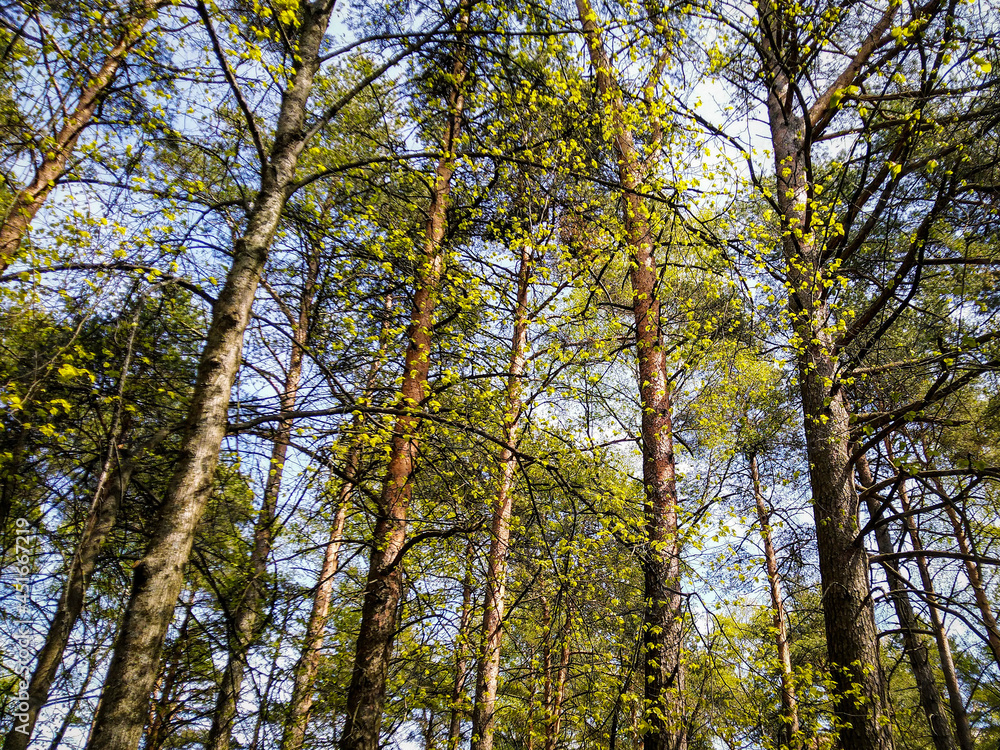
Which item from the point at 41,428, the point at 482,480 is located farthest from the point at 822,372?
the point at 41,428

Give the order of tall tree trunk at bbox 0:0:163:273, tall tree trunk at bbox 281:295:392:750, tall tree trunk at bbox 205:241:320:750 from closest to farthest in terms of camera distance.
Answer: tall tree trunk at bbox 205:241:320:750 < tall tree trunk at bbox 0:0:163:273 < tall tree trunk at bbox 281:295:392:750

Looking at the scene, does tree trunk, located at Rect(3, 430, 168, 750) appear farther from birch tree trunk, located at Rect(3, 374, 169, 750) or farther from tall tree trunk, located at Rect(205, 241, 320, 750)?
tall tree trunk, located at Rect(205, 241, 320, 750)

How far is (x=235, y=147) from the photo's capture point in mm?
3779

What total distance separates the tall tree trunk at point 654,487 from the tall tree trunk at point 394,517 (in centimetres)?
172

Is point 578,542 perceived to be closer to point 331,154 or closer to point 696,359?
point 696,359

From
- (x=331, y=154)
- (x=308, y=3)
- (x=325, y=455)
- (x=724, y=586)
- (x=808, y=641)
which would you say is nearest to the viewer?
(x=308, y=3)

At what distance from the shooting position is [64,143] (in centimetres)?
488

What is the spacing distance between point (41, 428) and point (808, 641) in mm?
14665

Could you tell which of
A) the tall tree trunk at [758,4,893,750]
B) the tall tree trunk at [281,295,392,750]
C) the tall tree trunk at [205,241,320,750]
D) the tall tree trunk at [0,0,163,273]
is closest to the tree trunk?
the tall tree trunk at [205,241,320,750]

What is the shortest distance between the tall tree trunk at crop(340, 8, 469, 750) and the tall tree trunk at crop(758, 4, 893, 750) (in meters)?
3.05

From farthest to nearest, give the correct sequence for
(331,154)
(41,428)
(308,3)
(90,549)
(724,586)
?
(724,586)
(331,154)
(308,3)
(41,428)
(90,549)

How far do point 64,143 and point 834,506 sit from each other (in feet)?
26.9

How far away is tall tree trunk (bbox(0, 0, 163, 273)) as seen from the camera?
3.62 metres

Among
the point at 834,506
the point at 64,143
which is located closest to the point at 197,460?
the point at 64,143
